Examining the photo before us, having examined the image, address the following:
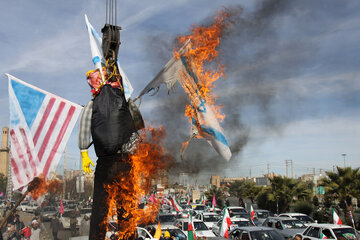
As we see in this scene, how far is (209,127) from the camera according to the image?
5.70m

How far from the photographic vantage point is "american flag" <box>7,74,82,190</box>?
7.71 metres

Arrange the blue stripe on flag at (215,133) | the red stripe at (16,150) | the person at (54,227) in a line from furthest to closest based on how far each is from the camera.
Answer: the person at (54,227), the red stripe at (16,150), the blue stripe on flag at (215,133)

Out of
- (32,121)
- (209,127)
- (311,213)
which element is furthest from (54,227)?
(311,213)

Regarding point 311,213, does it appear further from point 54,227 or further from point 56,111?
point 56,111

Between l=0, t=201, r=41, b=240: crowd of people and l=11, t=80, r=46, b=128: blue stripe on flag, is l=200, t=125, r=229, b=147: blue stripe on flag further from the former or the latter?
l=0, t=201, r=41, b=240: crowd of people

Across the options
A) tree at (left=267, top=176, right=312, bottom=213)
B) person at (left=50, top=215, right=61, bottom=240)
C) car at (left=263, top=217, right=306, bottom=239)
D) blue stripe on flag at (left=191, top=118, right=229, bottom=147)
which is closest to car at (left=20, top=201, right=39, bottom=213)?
person at (left=50, top=215, right=61, bottom=240)

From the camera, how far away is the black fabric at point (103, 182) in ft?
18.4

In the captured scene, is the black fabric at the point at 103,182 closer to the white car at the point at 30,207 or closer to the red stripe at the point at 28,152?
the red stripe at the point at 28,152

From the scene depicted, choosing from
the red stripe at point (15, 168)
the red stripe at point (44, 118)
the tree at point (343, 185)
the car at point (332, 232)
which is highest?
the red stripe at point (44, 118)

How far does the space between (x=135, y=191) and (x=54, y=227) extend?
1069 centimetres

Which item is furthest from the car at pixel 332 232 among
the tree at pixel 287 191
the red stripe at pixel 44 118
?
the tree at pixel 287 191

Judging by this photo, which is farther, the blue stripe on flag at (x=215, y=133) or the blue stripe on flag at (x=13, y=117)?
the blue stripe on flag at (x=13, y=117)

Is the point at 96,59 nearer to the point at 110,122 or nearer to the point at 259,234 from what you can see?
the point at 110,122

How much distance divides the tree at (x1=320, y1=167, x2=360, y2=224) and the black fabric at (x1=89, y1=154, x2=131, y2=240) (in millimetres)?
17569
